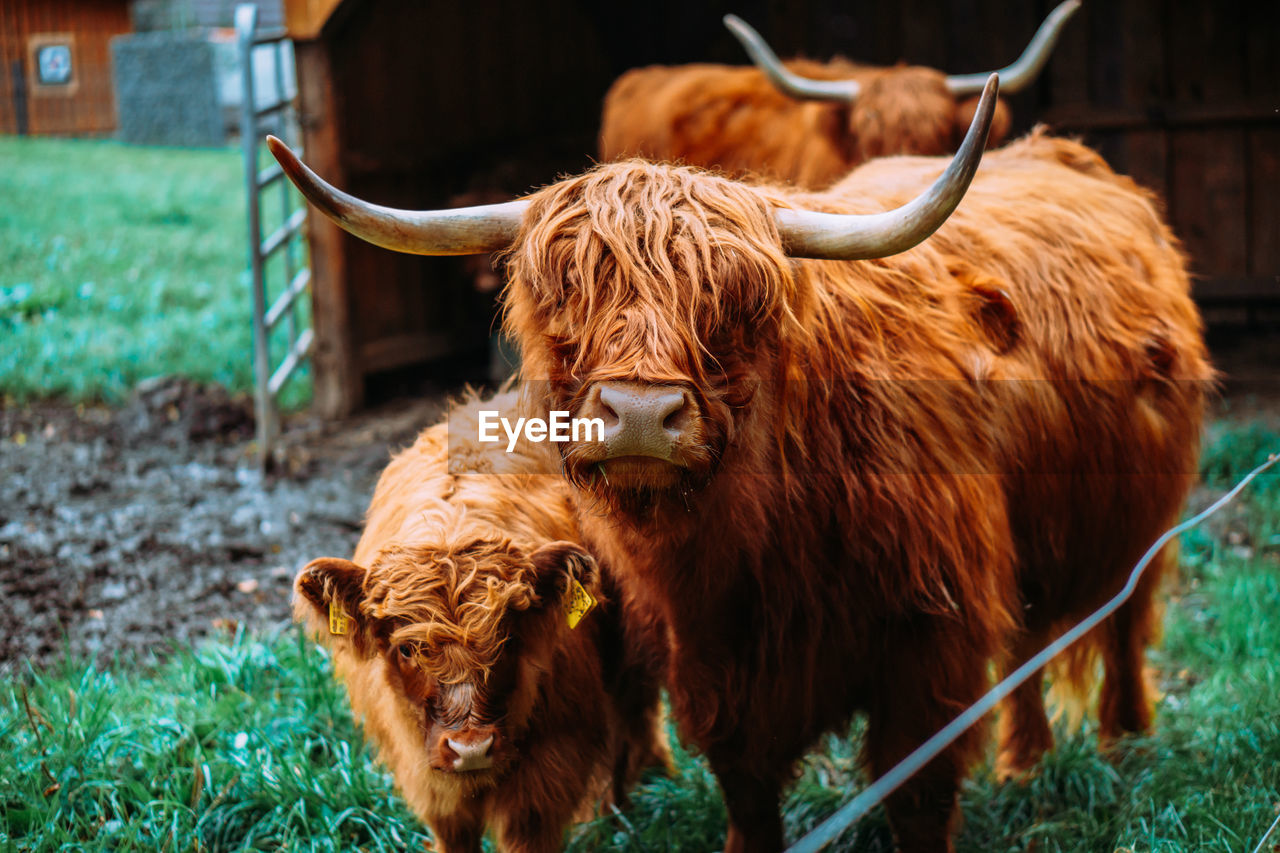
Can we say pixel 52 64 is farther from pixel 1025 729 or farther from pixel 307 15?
pixel 1025 729

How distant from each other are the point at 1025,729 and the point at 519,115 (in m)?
6.94

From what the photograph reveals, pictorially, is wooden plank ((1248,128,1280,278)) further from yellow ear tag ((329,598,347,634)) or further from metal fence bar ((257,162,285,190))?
yellow ear tag ((329,598,347,634))

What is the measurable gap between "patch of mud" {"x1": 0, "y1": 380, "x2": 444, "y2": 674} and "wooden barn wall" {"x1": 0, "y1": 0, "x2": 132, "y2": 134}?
6726 mm

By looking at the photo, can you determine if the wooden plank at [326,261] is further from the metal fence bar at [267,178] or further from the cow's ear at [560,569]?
the cow's ear at [560,569]

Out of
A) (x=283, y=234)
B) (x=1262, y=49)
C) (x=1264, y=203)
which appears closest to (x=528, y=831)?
(x=283, y=234)

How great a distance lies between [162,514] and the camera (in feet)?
18.6

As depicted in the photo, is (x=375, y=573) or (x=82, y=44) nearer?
(x=375, y=573)

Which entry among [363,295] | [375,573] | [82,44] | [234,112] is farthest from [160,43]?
[375,573]

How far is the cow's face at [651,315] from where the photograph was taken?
2086 millimetres

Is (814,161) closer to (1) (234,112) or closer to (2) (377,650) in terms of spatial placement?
(2) (377,650)

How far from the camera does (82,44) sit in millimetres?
14859

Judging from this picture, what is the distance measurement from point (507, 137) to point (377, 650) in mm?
7011

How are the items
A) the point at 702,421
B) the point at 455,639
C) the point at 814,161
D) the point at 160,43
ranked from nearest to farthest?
the point at 702,421, the point at 455,639, the point at 814,161, the point at 160,43

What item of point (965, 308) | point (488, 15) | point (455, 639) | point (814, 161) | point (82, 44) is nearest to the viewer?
point (455, 639)
